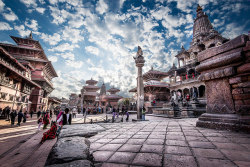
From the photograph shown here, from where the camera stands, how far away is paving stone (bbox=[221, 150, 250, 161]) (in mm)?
1452

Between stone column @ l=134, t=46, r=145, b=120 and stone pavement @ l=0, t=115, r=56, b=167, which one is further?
stone column @ l=134, t=46, r=145, b=120

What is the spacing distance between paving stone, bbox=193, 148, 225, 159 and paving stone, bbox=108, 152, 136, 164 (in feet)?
3.10

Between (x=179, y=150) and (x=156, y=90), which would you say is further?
(x=156, y=90)

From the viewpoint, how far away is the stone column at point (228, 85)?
2.82m

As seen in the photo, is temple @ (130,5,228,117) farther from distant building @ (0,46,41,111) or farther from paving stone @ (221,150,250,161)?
distant building @ (0,46,41,111)

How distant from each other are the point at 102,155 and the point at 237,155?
1.93 metres

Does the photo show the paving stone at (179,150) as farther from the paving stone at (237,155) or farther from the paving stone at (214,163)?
the paving stone at (237,155)

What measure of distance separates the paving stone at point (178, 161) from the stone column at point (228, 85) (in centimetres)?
224

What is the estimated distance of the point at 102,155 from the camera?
1.80 meters

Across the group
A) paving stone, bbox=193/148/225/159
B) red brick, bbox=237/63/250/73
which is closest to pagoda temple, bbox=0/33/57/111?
paving stone, bbox=193/148/225/159

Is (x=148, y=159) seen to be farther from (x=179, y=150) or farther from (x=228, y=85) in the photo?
(x=228, y=85)

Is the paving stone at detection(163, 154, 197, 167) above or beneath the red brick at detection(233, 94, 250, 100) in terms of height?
beneath

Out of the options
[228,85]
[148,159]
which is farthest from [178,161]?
[228,85]

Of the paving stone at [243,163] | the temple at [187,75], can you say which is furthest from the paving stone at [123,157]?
the temple at [187,75]
